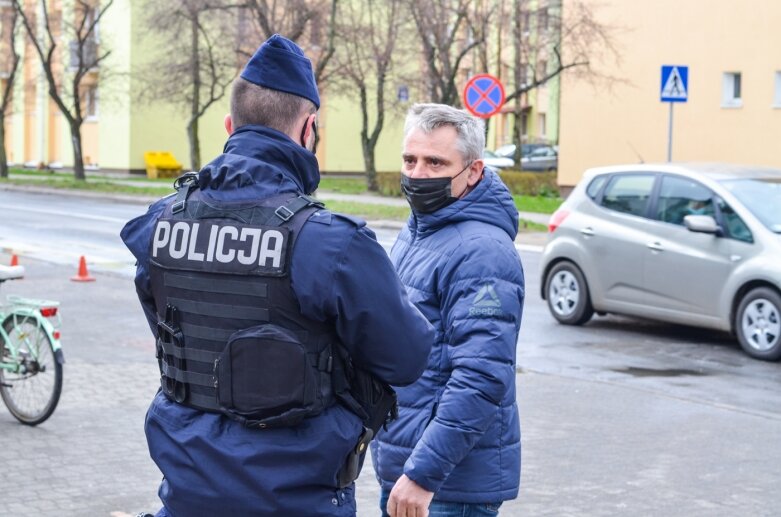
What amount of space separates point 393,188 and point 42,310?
96.1 ft

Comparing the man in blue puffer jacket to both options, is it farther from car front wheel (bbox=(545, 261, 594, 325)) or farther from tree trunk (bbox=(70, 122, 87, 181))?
tree trunk (bbox=(70, 122, 87, 181))

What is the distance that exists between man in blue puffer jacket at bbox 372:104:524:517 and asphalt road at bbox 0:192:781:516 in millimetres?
2627

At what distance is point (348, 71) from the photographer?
38.6m

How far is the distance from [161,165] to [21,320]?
4328 cm

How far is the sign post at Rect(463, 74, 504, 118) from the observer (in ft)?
67.5

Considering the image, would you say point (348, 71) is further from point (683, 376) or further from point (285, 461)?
point (285, 461)

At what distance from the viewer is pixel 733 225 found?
1137 centimetres

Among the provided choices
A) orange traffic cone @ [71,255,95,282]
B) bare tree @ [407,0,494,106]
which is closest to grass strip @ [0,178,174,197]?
bare tree @ [407,0,494,106]

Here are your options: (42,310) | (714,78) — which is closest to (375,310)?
(42,310)

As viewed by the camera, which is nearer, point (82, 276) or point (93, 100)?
point (82, 276)

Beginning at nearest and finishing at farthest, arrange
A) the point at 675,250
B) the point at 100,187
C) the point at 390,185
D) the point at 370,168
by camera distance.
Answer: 1. the point at 675,250
2. the point at 390,185
3. the point at 100,187
4. the point at 370,168

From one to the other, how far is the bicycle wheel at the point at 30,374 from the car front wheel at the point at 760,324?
6047 mm

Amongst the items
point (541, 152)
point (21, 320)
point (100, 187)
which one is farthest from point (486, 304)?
point (541, 152)

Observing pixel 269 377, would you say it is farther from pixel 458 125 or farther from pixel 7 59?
pixel 7 59
